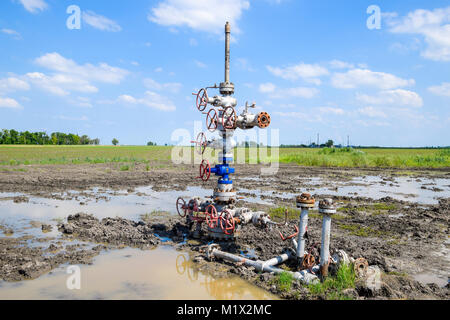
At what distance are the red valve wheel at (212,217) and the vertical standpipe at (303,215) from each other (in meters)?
2.25

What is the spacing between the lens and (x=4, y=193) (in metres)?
15.9

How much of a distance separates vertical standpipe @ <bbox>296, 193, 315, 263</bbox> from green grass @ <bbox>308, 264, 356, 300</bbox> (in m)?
0.93

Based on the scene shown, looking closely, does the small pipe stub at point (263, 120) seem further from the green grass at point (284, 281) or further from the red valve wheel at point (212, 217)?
the green grass at point (284, 281)

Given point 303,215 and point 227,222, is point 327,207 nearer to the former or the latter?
point 303,215

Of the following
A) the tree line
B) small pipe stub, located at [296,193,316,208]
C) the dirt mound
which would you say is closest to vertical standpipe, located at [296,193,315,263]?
small pipe stub, located at [296,193,316,208]

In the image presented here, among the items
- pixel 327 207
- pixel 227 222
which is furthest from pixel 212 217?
pixel 327 207

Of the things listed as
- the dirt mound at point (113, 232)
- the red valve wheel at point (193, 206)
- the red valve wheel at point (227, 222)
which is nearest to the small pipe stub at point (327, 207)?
the red valve wheel at point (227, 222)

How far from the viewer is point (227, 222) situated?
7590 mm

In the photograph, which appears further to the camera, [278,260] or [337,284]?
[278,260]

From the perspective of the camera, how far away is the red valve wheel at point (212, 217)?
25.6 feet

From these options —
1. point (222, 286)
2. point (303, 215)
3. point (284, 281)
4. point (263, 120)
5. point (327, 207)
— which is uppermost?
point (263, 120)

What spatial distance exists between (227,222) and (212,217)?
435mm
